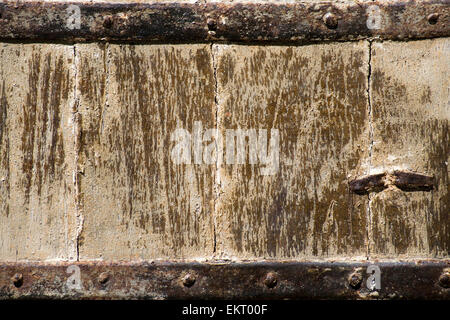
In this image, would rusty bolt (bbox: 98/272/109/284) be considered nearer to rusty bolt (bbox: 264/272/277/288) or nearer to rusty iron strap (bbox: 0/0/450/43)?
rusty bolt (bbox: 264/272/277/288)

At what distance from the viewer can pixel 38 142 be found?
1.00 metres

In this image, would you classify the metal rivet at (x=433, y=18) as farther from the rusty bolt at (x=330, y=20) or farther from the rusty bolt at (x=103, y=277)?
the rusty bolt at (x=103, y=277)

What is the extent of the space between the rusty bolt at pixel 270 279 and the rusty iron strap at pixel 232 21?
18.1 inches

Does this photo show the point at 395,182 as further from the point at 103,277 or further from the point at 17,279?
the point at 17,279

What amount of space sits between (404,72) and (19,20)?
76 centimetres

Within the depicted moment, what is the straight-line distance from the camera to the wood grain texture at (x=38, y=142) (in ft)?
3.25

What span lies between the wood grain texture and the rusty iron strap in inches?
2.4

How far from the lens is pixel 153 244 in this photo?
1003 millimetres

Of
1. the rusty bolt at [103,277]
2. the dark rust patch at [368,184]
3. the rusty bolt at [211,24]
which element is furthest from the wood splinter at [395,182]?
the rusty bolt at [103,277]

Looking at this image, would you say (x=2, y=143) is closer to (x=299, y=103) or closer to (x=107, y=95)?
(x=107, y=95)

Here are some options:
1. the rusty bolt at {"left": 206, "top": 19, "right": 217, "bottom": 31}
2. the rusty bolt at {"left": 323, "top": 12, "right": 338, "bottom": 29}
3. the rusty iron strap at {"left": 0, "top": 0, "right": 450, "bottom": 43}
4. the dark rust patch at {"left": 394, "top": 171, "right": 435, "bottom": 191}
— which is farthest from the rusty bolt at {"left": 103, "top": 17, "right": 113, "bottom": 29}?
the dark rust patch at {"left": 394, "top": 171, "right": 435, "bottom": 191}

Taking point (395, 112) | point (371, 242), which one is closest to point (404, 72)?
point (395, 112)

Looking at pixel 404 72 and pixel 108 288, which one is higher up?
pixel 404 72

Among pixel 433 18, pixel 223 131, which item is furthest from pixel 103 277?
pixel 433 18
